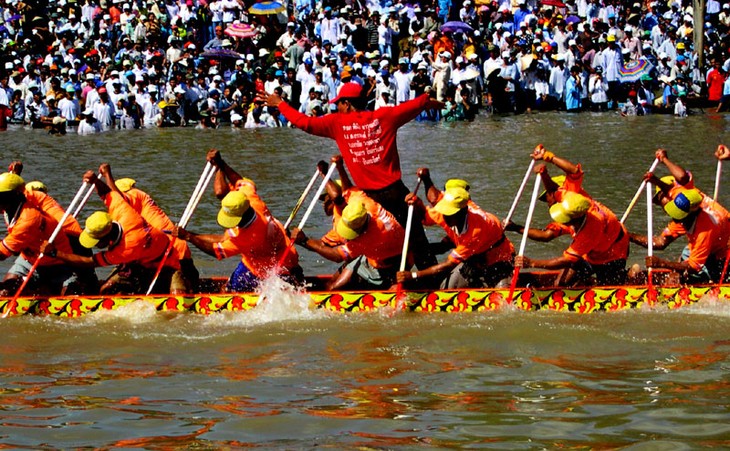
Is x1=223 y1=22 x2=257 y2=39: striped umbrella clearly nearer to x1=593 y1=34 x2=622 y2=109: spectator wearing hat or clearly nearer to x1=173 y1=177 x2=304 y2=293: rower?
x1=593 y1=34 x2=622 y2=109: spectator wearing hat

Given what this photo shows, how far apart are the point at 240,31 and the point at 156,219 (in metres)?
17.7

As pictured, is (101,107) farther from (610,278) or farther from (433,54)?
(610,278)

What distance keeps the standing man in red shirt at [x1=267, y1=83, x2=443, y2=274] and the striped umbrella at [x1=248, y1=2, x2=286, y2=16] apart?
18.1 meters

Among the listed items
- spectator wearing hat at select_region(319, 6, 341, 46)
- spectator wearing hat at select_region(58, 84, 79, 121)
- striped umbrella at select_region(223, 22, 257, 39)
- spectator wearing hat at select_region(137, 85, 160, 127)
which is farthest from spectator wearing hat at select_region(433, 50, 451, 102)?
spectator wearing hat at select_region(58, 84, 79, 121)

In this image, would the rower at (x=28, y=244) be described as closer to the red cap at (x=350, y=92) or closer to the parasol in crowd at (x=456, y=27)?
the red cap at (x=350, y=92)

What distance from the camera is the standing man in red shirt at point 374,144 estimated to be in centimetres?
1244

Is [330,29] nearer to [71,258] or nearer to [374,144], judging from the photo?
[374,144]

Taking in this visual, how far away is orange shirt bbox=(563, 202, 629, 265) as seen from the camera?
39.2 ft

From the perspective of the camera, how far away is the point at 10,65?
30406 millimetres

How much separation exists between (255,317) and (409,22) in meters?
19.5

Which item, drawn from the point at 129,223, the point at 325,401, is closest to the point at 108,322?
the point at 129,223

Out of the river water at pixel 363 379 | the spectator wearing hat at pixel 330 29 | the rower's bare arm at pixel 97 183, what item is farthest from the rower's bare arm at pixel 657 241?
the spectator wearing hat at pixel 330 29

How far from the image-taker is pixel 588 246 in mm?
12055

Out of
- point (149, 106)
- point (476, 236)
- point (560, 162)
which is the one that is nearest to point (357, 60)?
point (149, 106)
